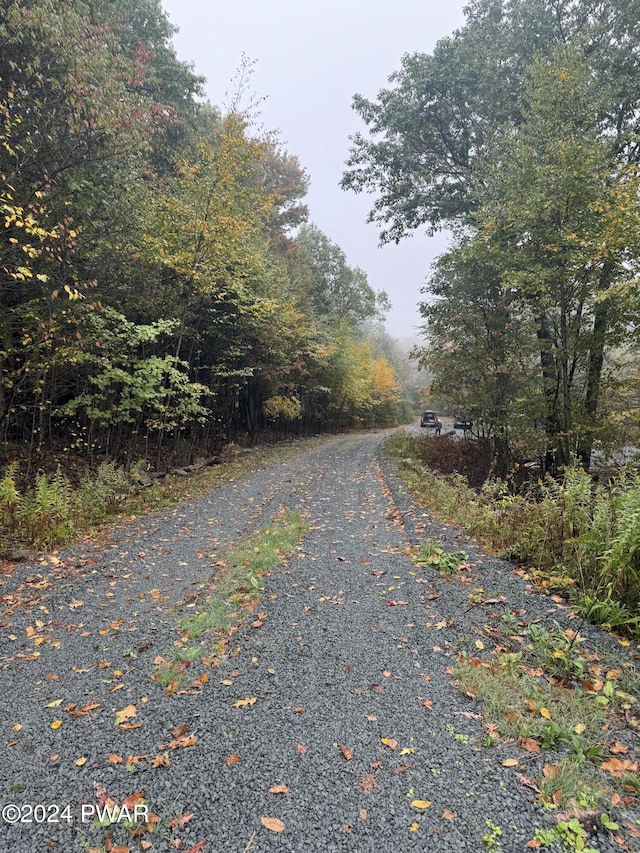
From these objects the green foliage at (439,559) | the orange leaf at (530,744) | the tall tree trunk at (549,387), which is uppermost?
the tall tree trunk at (549,387)

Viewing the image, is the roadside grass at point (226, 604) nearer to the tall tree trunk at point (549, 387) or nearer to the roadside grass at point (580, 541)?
the roadside grass at point (580, 541)

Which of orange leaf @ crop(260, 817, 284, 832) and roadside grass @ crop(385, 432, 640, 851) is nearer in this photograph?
orange leaf @ crop(260, 817, 284, 832)

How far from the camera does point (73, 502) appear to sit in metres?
6.38

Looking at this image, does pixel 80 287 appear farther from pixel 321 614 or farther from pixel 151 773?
pixel 151 773

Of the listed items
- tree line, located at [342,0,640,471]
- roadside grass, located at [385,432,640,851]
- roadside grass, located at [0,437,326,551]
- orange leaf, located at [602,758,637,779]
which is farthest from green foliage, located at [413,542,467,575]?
tree line, located at [342,0,640,471]

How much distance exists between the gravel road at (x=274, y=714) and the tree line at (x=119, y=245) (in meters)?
3.69

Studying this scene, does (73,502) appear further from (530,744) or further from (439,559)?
(530,744)

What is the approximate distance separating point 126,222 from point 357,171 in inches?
413

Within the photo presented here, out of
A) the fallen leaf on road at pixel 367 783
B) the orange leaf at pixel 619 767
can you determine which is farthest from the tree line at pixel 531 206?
the fallen leaf on road at pixel 367 783

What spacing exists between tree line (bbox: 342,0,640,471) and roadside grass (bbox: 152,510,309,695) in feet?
20.9

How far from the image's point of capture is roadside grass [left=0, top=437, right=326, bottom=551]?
524 centimetres

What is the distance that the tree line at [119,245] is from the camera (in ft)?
16.8

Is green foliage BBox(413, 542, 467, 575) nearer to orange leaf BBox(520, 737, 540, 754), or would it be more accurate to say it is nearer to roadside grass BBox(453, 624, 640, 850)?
roadside grass BBox(453, 624, 640, 850)

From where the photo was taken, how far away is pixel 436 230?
14.5 meters
